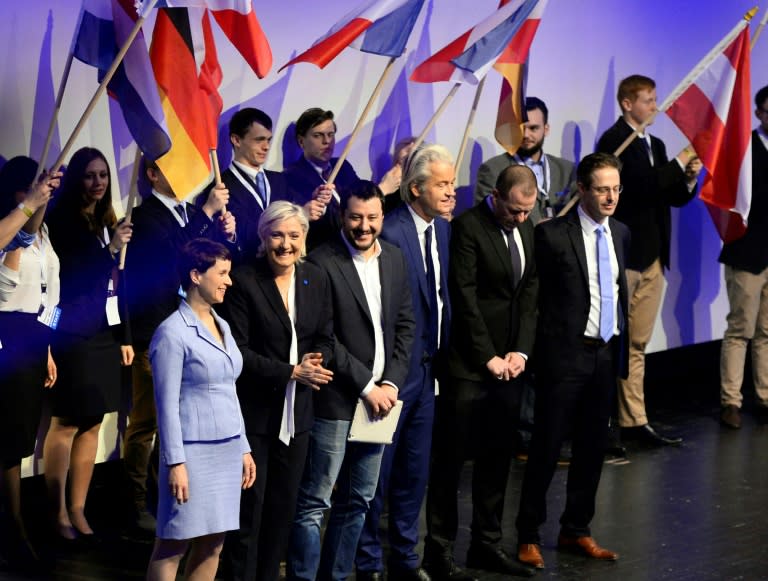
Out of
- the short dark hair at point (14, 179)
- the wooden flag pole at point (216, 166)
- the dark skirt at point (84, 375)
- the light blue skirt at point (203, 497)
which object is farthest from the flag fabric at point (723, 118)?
the light blue skirt at point (203, 497)

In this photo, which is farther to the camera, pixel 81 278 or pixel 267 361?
pixel 81 278

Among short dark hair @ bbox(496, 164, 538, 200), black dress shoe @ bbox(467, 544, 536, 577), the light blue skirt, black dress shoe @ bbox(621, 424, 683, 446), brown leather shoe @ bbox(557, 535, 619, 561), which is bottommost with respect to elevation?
black dress shoe @ bbox(467, 544, 536, 577)

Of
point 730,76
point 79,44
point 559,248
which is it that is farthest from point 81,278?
point 730,76

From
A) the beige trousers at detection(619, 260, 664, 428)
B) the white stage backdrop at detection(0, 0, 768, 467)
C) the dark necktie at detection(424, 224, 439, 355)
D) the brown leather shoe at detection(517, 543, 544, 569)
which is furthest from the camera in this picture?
the beige trousers at detection(619, 260, 664, 428)

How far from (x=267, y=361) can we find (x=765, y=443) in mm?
4231

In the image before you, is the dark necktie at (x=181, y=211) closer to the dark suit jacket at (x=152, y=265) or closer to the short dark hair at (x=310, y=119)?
the dark suit jacket at (x=152, y=265)

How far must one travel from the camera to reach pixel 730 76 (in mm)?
7488

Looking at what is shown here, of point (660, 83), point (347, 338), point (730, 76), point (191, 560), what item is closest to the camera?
point (191, 560)

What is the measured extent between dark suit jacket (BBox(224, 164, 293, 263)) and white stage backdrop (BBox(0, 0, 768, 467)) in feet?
1.91

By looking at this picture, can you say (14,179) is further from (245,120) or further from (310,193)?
(310,193)

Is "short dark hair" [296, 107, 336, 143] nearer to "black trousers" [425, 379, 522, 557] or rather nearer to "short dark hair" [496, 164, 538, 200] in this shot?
"short dark hair" [496, 164, 538, 200]

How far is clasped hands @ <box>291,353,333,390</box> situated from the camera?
17.1 feet

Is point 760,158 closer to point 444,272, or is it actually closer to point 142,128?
point 444,272

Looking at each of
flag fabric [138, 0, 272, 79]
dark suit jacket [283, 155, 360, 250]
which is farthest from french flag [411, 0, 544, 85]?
flag fabric [138, 0, 272, 79]
